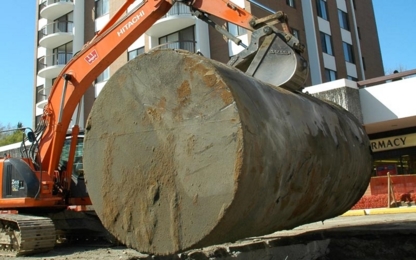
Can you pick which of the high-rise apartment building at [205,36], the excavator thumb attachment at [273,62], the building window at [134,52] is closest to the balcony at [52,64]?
the high-rise apartment building at [205,36]

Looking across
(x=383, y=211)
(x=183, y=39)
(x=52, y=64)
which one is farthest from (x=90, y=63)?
(x=52, y=64)

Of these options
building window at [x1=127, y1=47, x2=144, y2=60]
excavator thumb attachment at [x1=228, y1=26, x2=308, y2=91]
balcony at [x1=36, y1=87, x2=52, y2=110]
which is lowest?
excavator thumb attachment at [x1=228, y1=26, x2=308, y2=91]

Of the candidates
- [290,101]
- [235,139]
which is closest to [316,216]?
[290,101]

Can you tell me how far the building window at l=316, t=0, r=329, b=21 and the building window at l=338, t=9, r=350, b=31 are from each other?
1820 millimetres

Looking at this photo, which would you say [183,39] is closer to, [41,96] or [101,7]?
[101,7]

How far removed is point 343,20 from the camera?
1195 inches

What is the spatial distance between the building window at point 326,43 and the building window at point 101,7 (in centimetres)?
1308

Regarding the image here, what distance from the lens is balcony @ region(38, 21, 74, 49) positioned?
29.0 m

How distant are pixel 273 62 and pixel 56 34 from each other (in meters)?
27.2

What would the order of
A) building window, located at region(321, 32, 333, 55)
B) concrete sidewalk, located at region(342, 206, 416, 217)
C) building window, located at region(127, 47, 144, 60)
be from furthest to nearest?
building window, located at region(321, 32, 333, 55) < building window, located at region(127, 47, 144, 60) < concrete sidewalk, located at region(342, 206, 416, 217)

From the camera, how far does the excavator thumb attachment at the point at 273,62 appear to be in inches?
168

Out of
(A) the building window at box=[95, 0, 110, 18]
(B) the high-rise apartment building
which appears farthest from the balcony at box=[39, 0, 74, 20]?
(A) the building window at box=[95, 0, 110, 18]

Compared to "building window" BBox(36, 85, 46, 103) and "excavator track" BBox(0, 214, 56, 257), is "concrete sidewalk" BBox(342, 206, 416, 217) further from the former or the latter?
"building window" BBox(36, 85, 46, 103)

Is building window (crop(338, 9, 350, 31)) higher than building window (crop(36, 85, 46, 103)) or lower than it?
higher
